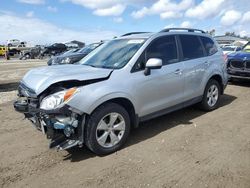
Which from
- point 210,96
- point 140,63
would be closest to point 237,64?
point 210,96

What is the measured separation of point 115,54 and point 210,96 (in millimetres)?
2780

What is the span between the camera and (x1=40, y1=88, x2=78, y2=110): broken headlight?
402 centimetres

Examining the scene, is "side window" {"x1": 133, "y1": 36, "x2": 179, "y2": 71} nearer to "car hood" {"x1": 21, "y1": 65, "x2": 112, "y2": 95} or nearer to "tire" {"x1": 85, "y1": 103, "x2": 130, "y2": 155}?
"car hood" {"x1": 21, "y1": 65, "x2": 112, "y2": 95}

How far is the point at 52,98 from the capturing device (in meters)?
4.10

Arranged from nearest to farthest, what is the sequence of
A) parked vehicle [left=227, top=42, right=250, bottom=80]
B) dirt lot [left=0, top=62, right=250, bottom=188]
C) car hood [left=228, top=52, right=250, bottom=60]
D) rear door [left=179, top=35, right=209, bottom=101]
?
dirt lot [left=0, top=62, right=250, bottom=188], rear door [left=179, top=35, right=209, bottom=101], parked vehicle [left=227, top=42, right=250, bottom=80], car hood [left=228, top=52, right=250, bottom=60]

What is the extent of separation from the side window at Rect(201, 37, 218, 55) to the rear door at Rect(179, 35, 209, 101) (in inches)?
6.9

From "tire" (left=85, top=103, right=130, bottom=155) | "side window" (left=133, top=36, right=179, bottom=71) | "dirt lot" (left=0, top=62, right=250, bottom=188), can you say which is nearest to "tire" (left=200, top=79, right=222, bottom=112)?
"dirt lot" (left=0, top=62, right=250, bottom=188)

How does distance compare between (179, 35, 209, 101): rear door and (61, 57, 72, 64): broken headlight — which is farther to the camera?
(61, 57, 72, 64): broken headlight

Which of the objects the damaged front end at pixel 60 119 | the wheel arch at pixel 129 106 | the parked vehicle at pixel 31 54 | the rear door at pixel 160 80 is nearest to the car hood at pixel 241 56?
the rear door at pixel 160 80

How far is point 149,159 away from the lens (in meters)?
4.23

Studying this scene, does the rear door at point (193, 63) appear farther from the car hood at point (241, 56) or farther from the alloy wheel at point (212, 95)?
the car hood at point (241, 56)

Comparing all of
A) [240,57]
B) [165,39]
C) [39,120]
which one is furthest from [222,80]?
[39,120]

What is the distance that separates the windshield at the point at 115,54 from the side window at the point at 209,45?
83.0 inches

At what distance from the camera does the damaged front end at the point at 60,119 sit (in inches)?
158
